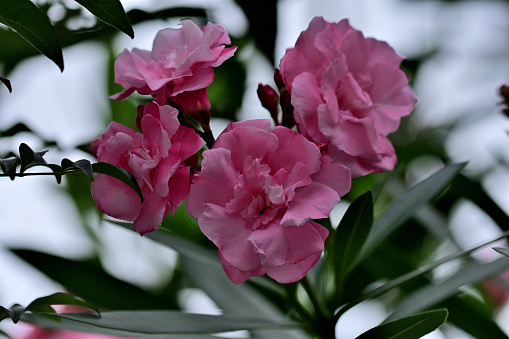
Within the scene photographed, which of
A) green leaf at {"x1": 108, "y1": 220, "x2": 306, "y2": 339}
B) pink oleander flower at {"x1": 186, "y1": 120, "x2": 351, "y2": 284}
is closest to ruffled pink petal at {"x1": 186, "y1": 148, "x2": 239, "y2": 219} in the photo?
pink oleander flower at {"x1": 186, "y1": 120, "x2": 351, "y2": 284}

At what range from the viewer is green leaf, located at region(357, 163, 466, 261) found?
0.78 m

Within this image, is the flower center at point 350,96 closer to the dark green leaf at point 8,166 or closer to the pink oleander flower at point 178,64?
the pink oleander flower at point 178,64

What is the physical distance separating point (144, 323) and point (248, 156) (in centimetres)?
20

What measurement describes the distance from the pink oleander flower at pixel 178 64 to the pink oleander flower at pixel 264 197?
0.08 metres

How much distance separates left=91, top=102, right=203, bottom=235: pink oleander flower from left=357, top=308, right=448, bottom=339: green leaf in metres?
0.23

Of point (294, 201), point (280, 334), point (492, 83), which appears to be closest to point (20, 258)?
point (280, 334)

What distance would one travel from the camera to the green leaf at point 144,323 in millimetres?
596

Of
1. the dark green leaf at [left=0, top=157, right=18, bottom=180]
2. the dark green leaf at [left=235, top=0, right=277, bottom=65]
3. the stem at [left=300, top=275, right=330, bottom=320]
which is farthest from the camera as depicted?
the dark green leaf at [left=235, top=0, right=277, bottom=65]

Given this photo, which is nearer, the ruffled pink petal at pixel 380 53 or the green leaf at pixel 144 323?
the green leaf at pixel 144 323

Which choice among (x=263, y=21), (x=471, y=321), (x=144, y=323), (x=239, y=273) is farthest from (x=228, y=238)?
(x=263, y=21)

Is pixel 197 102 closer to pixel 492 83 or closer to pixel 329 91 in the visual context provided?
pixel 329 91

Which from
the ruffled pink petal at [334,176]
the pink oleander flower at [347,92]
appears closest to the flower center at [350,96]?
the pink oleander flower at [347,92]

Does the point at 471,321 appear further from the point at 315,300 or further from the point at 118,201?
the point at 118,201

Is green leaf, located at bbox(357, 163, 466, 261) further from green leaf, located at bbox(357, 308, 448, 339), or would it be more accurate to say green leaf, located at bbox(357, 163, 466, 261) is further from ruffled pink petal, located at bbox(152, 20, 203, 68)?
ruffled pink petal, located at bbox(152, 20, 203, 68)
